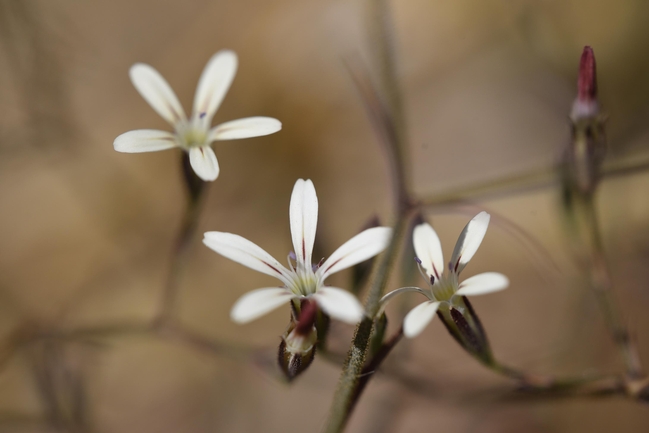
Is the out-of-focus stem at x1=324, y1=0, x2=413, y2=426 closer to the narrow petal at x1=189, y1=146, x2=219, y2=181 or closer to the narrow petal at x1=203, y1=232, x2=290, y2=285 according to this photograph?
the narrow petal at x1=203, y1=232, x2=290, y2=285

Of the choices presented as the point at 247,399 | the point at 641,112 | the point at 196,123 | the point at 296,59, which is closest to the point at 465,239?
the point at 196,123

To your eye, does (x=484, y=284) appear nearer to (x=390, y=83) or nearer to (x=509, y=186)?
(x=509, y=186)

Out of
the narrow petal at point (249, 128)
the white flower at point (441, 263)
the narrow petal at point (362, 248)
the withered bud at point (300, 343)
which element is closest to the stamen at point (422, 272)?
the white flower at point (441, 263)

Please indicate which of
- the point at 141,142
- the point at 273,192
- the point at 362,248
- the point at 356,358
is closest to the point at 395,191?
the point at 362,248

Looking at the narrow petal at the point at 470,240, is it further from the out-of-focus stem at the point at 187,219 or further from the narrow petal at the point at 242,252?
the out-of-focus stem at the point at 187,219

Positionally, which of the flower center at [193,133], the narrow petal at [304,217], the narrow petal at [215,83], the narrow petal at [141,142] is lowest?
the narrow petal at [304,217]

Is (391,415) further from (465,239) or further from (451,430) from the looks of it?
(465,239)
